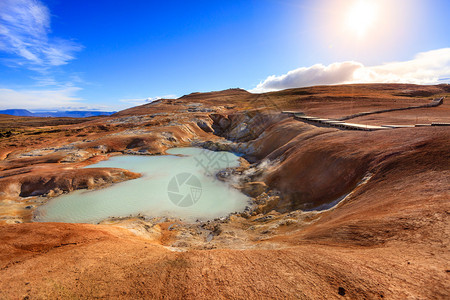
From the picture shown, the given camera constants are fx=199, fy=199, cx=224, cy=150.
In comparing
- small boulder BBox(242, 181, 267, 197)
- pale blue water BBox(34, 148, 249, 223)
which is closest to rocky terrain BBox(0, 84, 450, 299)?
small boulder BBox(242, 181, 267, 197)

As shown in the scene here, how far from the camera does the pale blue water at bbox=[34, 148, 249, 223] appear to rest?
1623cm

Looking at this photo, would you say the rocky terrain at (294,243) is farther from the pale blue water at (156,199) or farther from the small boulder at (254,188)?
the pale blue water at (156,199)

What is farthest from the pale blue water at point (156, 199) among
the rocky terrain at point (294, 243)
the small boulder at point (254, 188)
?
the rocky terrain at point (294, 243)

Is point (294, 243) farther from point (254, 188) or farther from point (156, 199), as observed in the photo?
point (156, 199)

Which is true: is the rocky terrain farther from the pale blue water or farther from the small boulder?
the pale blue water

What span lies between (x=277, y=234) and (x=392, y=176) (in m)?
6.50

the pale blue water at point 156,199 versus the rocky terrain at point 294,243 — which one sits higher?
the rocky terrain at point 294,243

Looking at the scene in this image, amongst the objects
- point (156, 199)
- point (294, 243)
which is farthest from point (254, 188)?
point (294, 243)

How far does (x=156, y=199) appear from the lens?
1847 centimetres

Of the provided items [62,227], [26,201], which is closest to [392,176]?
[62,227]

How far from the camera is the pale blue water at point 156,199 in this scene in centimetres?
1623

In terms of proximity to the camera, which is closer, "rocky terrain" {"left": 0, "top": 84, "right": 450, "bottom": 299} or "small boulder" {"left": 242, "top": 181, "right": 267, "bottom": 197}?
"rocky terrain" {"left": 0, "top": 84, "right": 450, "bottom": 299}

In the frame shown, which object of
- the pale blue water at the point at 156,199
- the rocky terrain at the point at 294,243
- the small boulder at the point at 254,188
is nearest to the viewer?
the rocky terrain at the point at 294,243

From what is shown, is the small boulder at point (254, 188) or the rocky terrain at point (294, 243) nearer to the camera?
the rocky terrain at point (294, 243)
